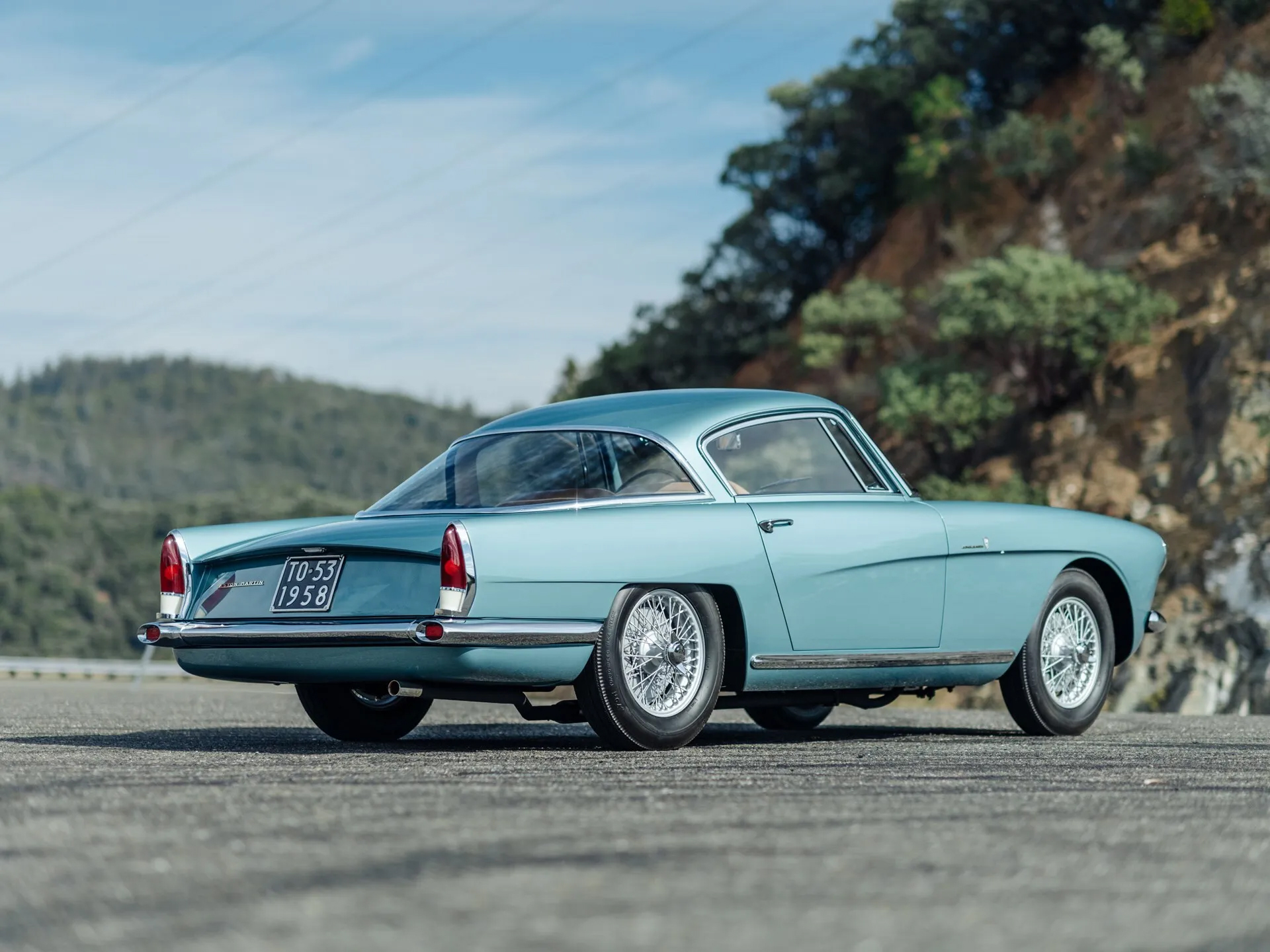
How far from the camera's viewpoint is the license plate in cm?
731

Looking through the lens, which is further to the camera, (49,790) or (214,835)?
A: (49,790)

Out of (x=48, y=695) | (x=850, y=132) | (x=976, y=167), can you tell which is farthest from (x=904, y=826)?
(x=850, y=132)

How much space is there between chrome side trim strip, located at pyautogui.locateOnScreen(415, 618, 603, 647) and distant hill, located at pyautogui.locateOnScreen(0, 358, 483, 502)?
154 meters

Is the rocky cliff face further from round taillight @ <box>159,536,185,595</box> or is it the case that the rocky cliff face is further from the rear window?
round taillight @ <box>159,536,185,595</box>

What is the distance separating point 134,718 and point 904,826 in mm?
6791

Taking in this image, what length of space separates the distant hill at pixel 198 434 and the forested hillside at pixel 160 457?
0.17m

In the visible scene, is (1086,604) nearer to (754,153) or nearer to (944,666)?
(944,666)

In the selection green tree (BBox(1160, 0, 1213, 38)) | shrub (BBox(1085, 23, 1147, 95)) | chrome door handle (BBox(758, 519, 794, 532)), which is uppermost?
green tree (BBox(1160, 0, 1213, 38))

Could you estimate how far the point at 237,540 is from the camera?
26.1 ft

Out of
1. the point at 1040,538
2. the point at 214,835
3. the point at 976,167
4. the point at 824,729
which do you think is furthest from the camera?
the point at 976,167

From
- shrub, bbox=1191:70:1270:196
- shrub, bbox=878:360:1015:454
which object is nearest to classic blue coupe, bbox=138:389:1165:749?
shrub, bbox=878:360:1015:454

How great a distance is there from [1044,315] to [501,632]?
20.9 m

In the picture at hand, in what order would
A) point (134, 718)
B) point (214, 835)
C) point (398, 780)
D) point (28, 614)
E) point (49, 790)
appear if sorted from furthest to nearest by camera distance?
point (28, 614) → point (134, 718) → point (398, 780) → point (49, 790) → point (214, 835)

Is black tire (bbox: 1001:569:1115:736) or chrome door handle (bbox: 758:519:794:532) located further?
black tire (bbox: 1001:569:1115:736)
